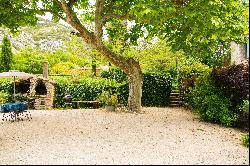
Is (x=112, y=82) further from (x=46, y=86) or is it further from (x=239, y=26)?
(x=239, y=26)

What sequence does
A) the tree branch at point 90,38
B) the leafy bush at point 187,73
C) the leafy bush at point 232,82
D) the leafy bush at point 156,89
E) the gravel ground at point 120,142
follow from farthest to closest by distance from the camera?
the leafy bush at point 156,89 < the leafy bush at point 187,73 < the tree branch at point 90,38 < the leafy bush at point 232,82 < the gravel ground at point 120,142

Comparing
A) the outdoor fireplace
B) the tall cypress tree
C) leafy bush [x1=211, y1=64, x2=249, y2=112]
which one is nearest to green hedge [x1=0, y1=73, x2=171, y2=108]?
the outdoor fireplace

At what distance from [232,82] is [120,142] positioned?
5.41m

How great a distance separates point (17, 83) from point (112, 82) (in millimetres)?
7042

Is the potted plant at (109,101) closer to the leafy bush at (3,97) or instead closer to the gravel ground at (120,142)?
the gravel ground at (120,142)

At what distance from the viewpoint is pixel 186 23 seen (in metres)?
14.3

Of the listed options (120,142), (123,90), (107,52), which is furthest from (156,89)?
(120,142)

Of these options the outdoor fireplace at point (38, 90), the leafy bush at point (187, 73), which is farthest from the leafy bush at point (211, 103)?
the outdoor fireplace at point (38, 90)

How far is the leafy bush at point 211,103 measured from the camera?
14.9 meters

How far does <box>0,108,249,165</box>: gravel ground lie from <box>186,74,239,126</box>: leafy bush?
47cm

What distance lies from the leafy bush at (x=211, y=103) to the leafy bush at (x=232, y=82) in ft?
0.72

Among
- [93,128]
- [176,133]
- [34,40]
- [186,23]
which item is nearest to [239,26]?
[186,23]

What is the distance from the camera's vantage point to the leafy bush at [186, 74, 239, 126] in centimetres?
1490

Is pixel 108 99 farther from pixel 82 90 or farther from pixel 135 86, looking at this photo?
pixel 82 90
